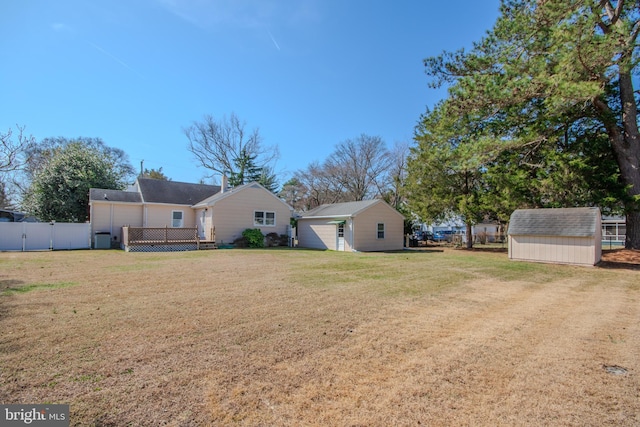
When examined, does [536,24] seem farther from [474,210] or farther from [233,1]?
[233,1]

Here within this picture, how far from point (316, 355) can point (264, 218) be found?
18.3 m

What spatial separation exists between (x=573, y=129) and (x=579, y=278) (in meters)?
10.7

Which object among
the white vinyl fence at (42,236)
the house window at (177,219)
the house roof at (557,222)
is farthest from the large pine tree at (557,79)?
the white vinyl fence at (42,236)

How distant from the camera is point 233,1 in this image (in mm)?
10430

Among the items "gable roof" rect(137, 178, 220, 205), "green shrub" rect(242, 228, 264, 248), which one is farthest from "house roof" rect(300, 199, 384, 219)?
"gable roof" rect(137, 178, 220, 205)

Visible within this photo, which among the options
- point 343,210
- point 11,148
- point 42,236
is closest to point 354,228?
point 343,210

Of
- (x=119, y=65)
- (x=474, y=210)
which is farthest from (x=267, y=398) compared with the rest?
(x=474, y=210)

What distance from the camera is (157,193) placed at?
2186 centimetres

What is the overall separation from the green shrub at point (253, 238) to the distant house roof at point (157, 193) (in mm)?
5746

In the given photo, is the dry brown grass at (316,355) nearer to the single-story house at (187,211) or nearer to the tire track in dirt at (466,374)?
the tire track in dirt at (466,374)

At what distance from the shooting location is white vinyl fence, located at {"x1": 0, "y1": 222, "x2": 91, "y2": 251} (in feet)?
54.0

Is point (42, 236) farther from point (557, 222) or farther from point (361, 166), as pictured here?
point (361, 166)

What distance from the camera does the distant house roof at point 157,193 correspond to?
20.4 meters

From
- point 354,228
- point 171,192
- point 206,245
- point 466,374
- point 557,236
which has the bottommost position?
point 466,374
